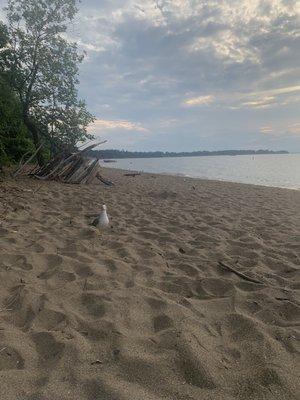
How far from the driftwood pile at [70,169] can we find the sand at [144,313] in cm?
817

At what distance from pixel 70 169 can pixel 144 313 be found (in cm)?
1239

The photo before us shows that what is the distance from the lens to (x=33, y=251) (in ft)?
Answer: 16.0

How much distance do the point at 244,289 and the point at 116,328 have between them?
1773mm

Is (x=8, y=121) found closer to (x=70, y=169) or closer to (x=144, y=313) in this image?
(x=70, y=169)

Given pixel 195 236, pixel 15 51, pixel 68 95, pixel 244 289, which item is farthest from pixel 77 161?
pixel 244 289

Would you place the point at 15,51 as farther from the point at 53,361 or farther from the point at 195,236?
the point at 53,361

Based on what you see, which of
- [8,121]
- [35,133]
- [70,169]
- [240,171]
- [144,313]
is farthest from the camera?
[240,171]

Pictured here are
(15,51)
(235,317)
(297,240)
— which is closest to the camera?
(235,317)

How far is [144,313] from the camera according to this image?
3.41 m

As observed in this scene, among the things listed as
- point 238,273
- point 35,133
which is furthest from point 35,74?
point 238,273

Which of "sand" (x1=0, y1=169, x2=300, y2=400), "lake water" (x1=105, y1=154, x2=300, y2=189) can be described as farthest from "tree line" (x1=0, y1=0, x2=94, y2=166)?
"lake water" (x1=105, y1=154, x2=300, y2=189)

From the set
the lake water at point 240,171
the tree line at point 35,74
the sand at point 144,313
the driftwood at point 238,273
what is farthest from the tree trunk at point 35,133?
the lake water at point 240,171

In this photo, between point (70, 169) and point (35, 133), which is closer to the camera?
point (70, 169)

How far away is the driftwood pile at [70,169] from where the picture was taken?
14734 mm
